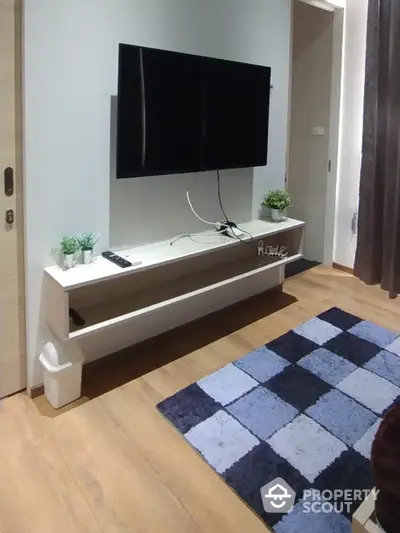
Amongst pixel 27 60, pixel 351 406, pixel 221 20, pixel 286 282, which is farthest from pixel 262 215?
pixel 27 60

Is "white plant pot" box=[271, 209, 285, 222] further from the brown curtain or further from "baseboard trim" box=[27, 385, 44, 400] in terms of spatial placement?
"baseboard trim" box=[27, 385, 44, 400]

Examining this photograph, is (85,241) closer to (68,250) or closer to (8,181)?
(68,250)

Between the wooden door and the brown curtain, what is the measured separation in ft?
7.90

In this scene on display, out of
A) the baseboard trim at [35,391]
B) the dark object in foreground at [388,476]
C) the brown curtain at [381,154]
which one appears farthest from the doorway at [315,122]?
the dark object in foreground at [388,476]

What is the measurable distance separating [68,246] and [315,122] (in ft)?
8.71

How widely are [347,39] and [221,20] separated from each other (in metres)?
1.45

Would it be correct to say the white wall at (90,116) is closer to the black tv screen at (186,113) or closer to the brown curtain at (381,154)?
the black tv screen at (186,113)

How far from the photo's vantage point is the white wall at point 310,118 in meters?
3.74

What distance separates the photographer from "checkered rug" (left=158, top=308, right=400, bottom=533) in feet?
5.68

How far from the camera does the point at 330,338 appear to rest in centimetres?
279

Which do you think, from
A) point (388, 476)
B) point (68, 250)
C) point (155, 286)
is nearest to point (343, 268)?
point (155, 286)

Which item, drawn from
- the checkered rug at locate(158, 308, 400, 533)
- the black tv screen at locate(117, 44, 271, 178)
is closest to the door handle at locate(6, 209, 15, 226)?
the black tv screen at locate(117, 44, 271, 178)

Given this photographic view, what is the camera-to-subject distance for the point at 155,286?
262 centimetres

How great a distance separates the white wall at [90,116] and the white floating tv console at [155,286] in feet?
Answer: 0.45
